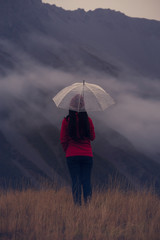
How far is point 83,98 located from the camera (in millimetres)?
4539

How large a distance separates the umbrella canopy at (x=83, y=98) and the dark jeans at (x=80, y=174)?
26.8 inches

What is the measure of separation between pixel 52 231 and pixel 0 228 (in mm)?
596

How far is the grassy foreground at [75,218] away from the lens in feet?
11.9

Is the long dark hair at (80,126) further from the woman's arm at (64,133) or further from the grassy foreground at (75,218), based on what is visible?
the grassy foreground at (75,218)

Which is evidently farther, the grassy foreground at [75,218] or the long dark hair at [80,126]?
the long dark hair at [80,126]

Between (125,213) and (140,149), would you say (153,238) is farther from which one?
(140,149)

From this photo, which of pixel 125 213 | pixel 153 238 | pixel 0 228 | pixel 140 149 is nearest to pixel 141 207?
pixel 125 213

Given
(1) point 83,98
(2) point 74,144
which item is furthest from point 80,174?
(1) point 83,98

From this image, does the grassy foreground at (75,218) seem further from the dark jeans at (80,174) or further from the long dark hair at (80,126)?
the long dark hair at (80,126)

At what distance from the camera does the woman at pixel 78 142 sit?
444cm

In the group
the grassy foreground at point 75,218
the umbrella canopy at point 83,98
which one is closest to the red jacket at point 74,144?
the umbrella canopy at point 83,98

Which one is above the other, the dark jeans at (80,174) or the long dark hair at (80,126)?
the long dark hair at (80,126)

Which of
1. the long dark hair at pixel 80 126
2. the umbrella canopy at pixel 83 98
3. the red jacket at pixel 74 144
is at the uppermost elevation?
the umbrella canopy at pixel 83 98

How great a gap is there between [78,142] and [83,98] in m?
0.60
